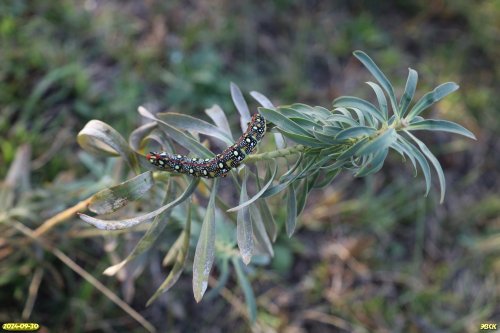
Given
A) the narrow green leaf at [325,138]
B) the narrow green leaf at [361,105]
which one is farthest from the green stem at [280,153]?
the narrow green leaf at [361,105]

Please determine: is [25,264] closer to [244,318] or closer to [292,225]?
[244,318]

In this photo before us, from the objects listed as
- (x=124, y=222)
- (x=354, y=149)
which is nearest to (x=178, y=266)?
(x=124, y=222)

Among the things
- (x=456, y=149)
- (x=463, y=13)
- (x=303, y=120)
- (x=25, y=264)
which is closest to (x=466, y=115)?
(x=456, y=149)

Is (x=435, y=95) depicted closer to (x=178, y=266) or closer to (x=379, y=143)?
(x=379, y=143)

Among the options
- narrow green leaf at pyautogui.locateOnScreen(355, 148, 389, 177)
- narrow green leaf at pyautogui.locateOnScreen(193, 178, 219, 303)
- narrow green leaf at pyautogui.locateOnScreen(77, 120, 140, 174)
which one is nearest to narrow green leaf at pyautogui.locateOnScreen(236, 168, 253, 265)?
narrow green leaf at pyautogui.locateOnScreen(193, 178, 219, 303)

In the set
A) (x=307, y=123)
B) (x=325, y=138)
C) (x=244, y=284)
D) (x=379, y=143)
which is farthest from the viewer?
(x=244, y=284)

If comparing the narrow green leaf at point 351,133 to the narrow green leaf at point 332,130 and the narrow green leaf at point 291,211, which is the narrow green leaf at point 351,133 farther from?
the narrow green leaf at point 291,211

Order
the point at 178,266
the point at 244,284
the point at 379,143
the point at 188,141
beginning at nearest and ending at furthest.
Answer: the point at 379,143 < the point at 188,141 < the point at 178,266 < the point at 244,284
